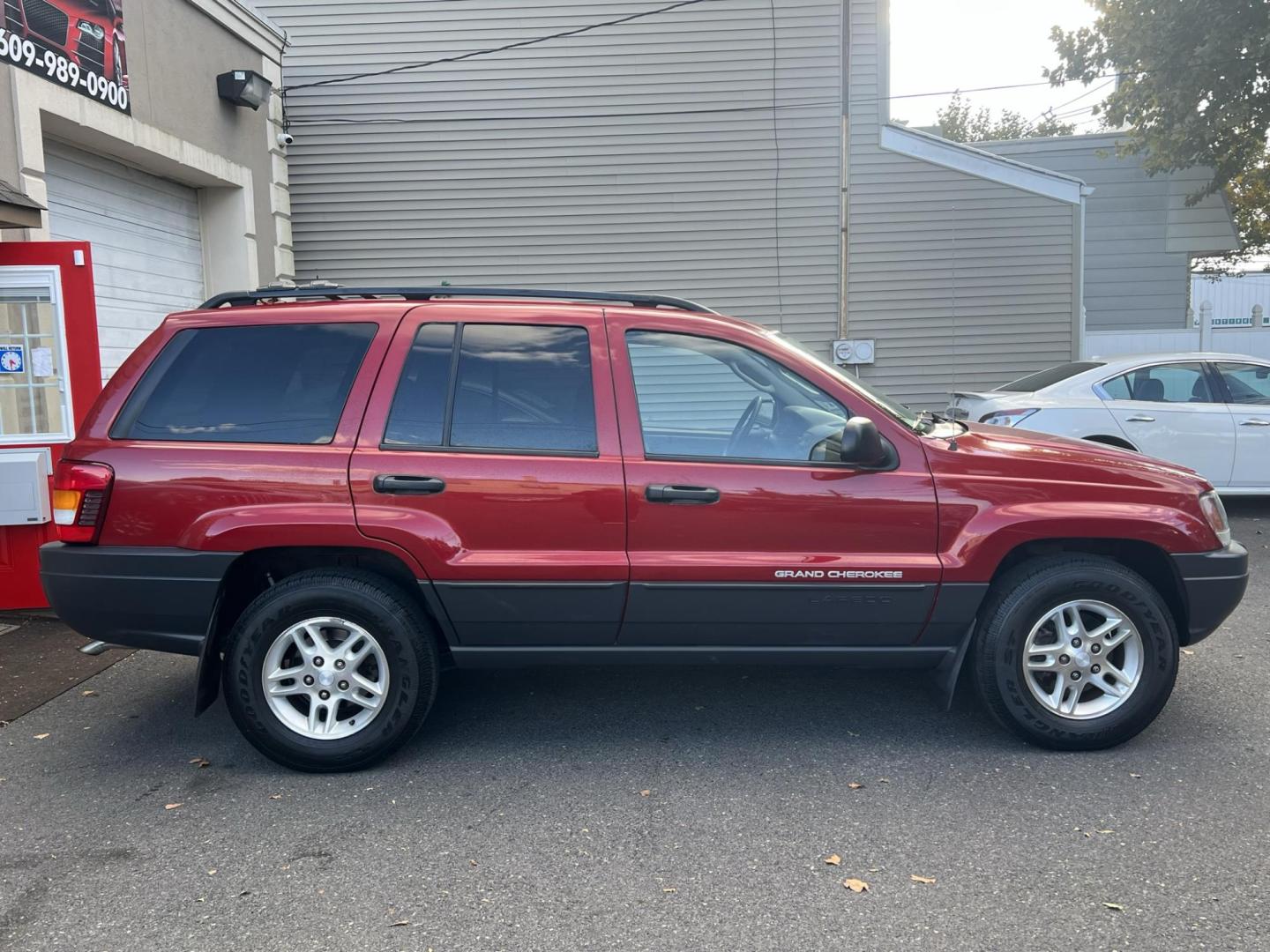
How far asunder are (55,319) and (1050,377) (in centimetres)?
775

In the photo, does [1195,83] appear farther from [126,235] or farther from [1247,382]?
[126,235]

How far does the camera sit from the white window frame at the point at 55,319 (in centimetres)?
582

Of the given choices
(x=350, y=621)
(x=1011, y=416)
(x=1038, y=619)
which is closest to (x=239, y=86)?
(x=350, y=621)

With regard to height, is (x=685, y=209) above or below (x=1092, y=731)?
above

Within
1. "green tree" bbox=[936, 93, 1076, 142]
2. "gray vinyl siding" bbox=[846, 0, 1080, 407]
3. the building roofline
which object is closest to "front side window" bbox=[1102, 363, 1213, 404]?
"gray vinyl siding" bbox=[846, 0, 1080, 407]

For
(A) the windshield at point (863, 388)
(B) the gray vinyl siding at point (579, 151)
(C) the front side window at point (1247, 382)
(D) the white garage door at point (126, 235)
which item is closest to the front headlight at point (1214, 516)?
(A) the windshield at point (863, 388)

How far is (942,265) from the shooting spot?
1098 centimetres

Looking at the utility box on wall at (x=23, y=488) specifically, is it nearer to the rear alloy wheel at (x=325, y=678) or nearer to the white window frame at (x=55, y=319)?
the white window frame at (x=55, y=319)

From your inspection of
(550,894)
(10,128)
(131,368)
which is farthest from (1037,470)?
(10,128)

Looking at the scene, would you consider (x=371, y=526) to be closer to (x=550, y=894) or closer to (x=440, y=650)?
(x=440, y=650)

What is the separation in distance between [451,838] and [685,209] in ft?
29.1

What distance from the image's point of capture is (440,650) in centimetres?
398

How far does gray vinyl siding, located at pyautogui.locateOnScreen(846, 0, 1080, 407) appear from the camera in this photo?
10867mm

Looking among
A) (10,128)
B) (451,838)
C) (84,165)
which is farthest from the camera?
(84,165)
